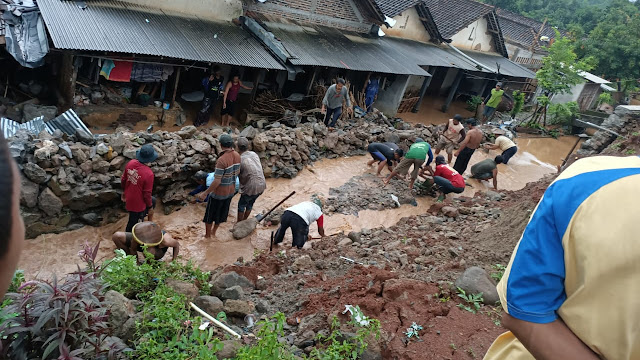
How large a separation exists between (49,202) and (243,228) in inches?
125

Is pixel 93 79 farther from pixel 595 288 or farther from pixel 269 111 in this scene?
pixel 595 288

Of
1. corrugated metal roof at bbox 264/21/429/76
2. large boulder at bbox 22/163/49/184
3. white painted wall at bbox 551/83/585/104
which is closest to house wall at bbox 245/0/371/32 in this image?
corrugated metal roof at bbox 264/21/429/76

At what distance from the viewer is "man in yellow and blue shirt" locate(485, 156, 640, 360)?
39.3 inches

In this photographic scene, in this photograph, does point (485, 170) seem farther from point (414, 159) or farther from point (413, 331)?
point (413, 331)

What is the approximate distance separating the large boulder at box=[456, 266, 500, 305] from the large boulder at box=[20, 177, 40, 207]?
6490 millimetres

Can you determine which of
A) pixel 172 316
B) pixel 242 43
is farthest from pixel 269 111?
pixel 172 316

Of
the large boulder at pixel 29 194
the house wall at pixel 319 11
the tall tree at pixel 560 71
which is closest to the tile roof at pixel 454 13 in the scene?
the tall tree at pixel 560 71

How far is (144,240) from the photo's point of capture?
215 inches

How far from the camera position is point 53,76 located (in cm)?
1038

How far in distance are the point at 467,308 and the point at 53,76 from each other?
434 inches

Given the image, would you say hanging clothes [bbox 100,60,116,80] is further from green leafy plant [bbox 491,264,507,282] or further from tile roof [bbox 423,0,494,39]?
tile roof [bbox 423,0,494,39]

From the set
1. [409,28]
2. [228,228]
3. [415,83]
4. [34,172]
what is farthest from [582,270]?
[409,28]

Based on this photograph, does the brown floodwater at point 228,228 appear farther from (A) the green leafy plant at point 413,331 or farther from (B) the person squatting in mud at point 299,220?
(A) the green leafy plant at point 413,331

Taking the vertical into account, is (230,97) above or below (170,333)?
below
